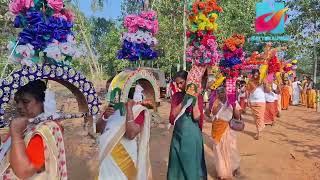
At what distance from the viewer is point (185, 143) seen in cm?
571

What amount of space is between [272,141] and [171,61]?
17670 millimetres

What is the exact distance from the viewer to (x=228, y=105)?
6918 mm

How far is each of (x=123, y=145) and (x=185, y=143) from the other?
4.79 ft

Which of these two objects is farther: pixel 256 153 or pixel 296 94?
pixel 296 94

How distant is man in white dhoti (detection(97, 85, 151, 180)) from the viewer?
438 cm

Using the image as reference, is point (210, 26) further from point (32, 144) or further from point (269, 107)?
point (269, 107)

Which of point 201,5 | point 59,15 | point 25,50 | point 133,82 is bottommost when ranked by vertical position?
Answer: point 133,82

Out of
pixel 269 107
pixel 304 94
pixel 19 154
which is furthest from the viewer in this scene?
pixel 304 94

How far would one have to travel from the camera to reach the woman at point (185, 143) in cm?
567

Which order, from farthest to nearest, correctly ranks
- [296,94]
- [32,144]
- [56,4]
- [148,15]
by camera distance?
[296,94]
[148,15]
[56,4]
[32,144]

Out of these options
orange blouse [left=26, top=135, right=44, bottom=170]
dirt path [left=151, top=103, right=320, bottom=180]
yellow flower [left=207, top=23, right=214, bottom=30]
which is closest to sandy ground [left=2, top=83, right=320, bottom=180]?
dirt path [left=151, top=103, right=320, bottom=180]

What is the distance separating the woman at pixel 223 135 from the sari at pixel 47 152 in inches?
167

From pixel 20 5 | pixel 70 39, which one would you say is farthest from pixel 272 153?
pixel 20 5

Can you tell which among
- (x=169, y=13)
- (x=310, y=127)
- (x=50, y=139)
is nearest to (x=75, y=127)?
(x=310, y=127)
